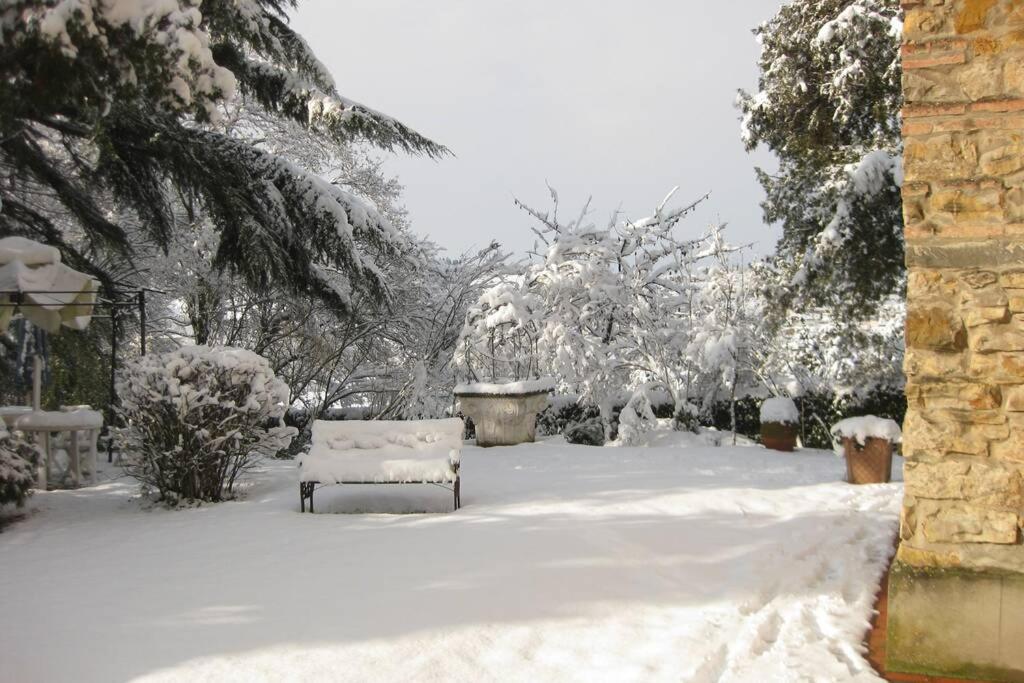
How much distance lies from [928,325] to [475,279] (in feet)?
37.3

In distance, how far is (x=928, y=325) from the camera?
341 cm

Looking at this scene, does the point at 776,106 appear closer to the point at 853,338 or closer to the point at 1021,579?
the point at 853,338

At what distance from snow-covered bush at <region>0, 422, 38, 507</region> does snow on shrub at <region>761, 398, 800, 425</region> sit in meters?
7.88

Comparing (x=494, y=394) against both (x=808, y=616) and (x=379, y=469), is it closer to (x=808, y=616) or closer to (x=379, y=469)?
(x=379, y=469)

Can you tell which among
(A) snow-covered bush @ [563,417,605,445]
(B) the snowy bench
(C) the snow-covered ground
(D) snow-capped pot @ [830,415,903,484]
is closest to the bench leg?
(B) the snowy bench

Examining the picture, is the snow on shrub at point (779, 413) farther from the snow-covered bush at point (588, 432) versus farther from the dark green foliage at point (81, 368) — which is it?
the dark green foliage at point (81, 368)

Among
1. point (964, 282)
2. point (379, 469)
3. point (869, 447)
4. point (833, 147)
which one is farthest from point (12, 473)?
point (833, 147)

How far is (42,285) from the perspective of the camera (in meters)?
7.01

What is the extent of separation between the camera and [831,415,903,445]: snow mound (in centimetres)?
763

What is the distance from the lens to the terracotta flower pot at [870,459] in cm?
766

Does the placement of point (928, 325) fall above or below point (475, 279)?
below

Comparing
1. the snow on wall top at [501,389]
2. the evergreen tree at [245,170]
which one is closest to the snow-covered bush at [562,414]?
the snow on wall top at [501,389]

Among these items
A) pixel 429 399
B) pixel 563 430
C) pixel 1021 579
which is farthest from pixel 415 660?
pixel 429 399

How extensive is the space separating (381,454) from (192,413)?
4.82 feet
